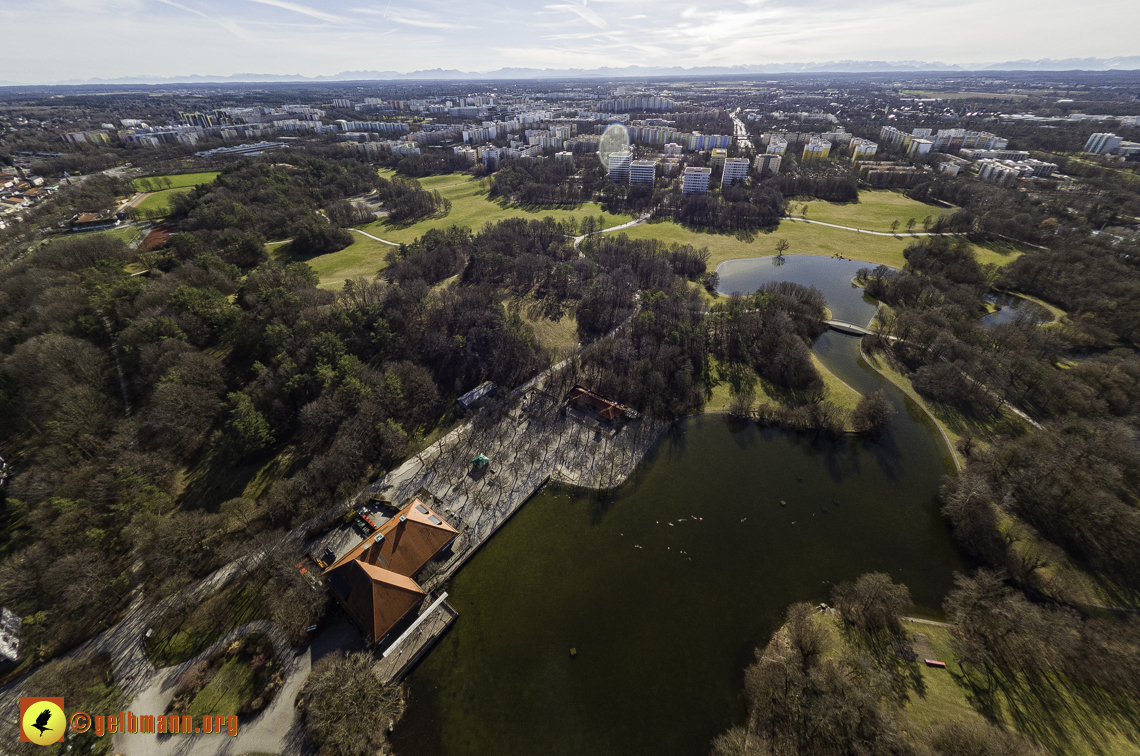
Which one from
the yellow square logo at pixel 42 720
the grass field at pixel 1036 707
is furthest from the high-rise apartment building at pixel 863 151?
the yellow square logo at pixel 42 720

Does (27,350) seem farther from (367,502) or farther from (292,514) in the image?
(367,502)

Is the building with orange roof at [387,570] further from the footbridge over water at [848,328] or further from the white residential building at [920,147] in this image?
the white residential building at [920,147]

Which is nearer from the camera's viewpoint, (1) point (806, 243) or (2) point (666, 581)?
(2) point (666, 581)

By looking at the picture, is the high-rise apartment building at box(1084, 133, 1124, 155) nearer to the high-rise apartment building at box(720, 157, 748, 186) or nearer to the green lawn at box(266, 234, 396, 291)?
the high-rise apartment building at box(720, 157, 748, 186)

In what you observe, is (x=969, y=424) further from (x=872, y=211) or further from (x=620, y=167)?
(x=620, y=167)

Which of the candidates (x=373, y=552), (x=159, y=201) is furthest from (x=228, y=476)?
(x=159, y=201)
